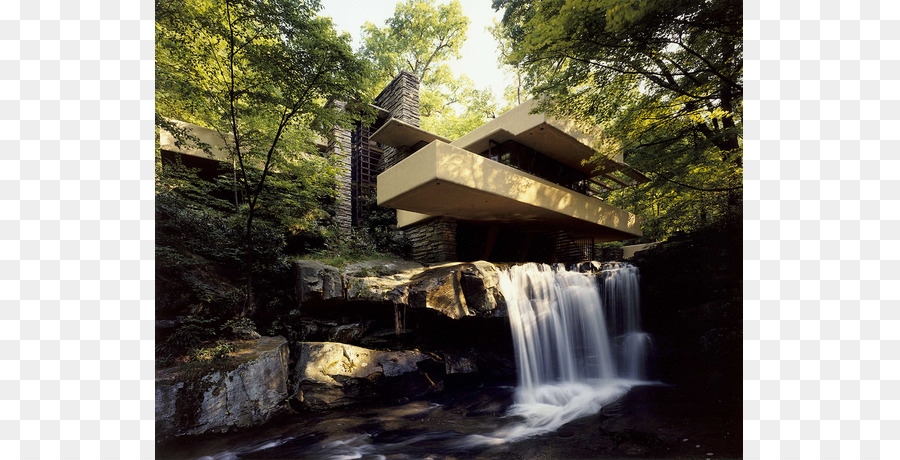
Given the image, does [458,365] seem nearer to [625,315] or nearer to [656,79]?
[625,315]

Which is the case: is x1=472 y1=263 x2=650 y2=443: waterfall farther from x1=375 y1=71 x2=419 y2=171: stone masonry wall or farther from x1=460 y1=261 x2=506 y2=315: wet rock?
x1=375 y1=71 x2=419 y2=171: stone masonry wall

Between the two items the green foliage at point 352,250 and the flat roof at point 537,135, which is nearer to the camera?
the green foliage at point 352,250

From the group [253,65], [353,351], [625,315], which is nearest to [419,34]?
[253,65]

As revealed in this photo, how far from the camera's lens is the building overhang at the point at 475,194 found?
20.7 ft

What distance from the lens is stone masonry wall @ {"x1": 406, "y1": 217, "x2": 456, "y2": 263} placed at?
8.48 meters

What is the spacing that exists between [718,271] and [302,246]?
31.9 feet

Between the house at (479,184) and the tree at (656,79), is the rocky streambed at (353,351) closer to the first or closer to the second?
the house at (479,184)

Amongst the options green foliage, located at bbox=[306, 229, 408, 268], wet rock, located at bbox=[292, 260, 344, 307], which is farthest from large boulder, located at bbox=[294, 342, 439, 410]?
green foliage, located at bbox=[306, 229, 408, 268]

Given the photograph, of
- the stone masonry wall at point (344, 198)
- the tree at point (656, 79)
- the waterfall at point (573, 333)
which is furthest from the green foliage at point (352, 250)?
the tree at point (656, 79)

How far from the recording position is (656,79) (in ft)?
16.9

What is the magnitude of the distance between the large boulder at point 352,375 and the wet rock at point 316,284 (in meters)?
0.80

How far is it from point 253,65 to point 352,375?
502cm

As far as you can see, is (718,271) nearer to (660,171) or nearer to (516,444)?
(660,171)
